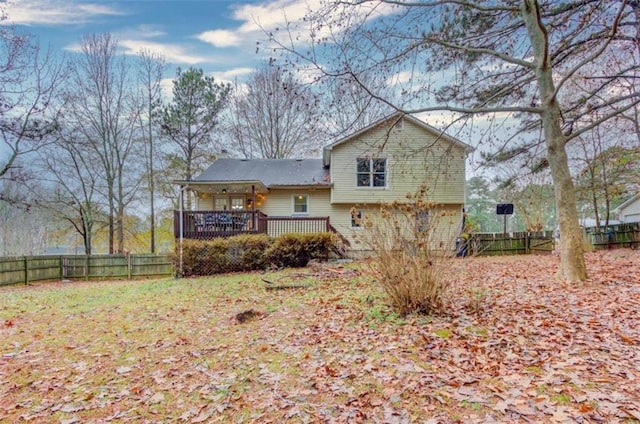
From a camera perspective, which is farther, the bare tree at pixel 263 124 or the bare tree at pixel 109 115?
the bare tree at pixel 263 124

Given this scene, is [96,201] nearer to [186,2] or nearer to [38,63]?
[38,63]

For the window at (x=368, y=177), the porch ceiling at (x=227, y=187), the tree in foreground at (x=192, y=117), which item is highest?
the tree in foreground at (x=192, y=117)

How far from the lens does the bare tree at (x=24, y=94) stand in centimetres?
1210

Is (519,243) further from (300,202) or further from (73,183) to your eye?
(73,183)

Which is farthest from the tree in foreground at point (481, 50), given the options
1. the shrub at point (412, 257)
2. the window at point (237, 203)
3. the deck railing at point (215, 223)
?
the window at point (237, 203)

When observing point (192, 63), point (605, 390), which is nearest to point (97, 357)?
point (605, 390)

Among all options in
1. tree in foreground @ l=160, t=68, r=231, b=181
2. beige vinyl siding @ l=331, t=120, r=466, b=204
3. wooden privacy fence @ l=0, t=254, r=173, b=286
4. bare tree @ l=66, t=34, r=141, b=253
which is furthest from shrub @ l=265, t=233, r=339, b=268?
bare tree @ l=66, t=34, r=141, b=253

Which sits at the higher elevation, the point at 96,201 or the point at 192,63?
the point at 192,63

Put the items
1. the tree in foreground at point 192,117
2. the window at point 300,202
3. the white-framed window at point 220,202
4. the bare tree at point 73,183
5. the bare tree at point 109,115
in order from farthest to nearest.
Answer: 1. the tree in foreground at point 192,117
2. the bare tree at point 109,115
3. the bare tree at point 73,183
4. the white-framed window at point 220,202
5. the window at point 300,202

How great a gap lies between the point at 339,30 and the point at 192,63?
1695 cm

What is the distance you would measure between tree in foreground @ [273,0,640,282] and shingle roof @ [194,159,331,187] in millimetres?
8730

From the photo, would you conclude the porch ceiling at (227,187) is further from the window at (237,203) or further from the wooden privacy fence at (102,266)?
the wooden privacy fence at (102,266)

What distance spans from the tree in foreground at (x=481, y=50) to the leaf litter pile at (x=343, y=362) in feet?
10.7

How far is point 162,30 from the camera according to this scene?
39.5ft
